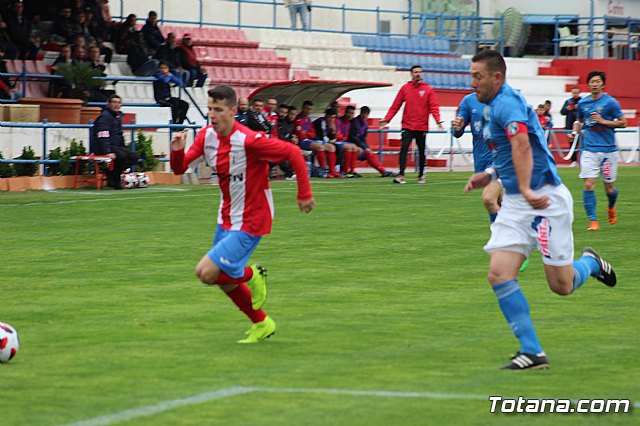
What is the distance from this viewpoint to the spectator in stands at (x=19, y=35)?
95.3ft

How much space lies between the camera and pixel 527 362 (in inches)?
297

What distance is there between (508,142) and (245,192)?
6.15ft

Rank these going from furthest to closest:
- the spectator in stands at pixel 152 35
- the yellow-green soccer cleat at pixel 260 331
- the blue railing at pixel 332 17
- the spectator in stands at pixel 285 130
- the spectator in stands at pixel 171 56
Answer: the blue railing at pixel 332 17, the spectator in stands at pixel 152 35, the spectator in stands at pixel 171 56, the spectator in stands at pixel 285 130, the yellow-green soccer cleat at pixel 260 331

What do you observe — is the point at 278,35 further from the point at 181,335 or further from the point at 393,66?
the point at 181,335

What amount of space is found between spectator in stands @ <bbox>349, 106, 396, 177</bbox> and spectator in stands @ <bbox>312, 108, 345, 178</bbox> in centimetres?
51

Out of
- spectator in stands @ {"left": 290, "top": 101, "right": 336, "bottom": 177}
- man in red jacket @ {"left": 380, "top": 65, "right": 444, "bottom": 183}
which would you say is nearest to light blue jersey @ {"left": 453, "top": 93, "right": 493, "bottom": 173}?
man in red jacket @ {"left": 380, "top": 65, "right": 444, "bottom": 183}

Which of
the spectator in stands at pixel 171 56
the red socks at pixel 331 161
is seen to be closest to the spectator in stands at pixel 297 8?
the spectator in stands at pixel 171 56

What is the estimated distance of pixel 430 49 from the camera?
4288 cm

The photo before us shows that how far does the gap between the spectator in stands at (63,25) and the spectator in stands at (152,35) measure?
7.83 feet

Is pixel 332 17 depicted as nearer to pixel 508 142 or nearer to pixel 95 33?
pixel 95 33

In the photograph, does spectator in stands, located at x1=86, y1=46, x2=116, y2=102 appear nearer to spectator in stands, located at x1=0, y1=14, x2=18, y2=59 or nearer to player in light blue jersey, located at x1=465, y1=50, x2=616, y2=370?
spectator in stands, located at x1=0, y1=14, x2=18, y2=59

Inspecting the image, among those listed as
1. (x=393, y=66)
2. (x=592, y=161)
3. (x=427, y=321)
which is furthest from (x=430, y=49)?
(x=427, y=321)

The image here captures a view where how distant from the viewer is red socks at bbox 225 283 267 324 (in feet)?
28.2

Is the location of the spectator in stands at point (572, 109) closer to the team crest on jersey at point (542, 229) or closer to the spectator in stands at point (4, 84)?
the spectator in stands at point (4, 84)
